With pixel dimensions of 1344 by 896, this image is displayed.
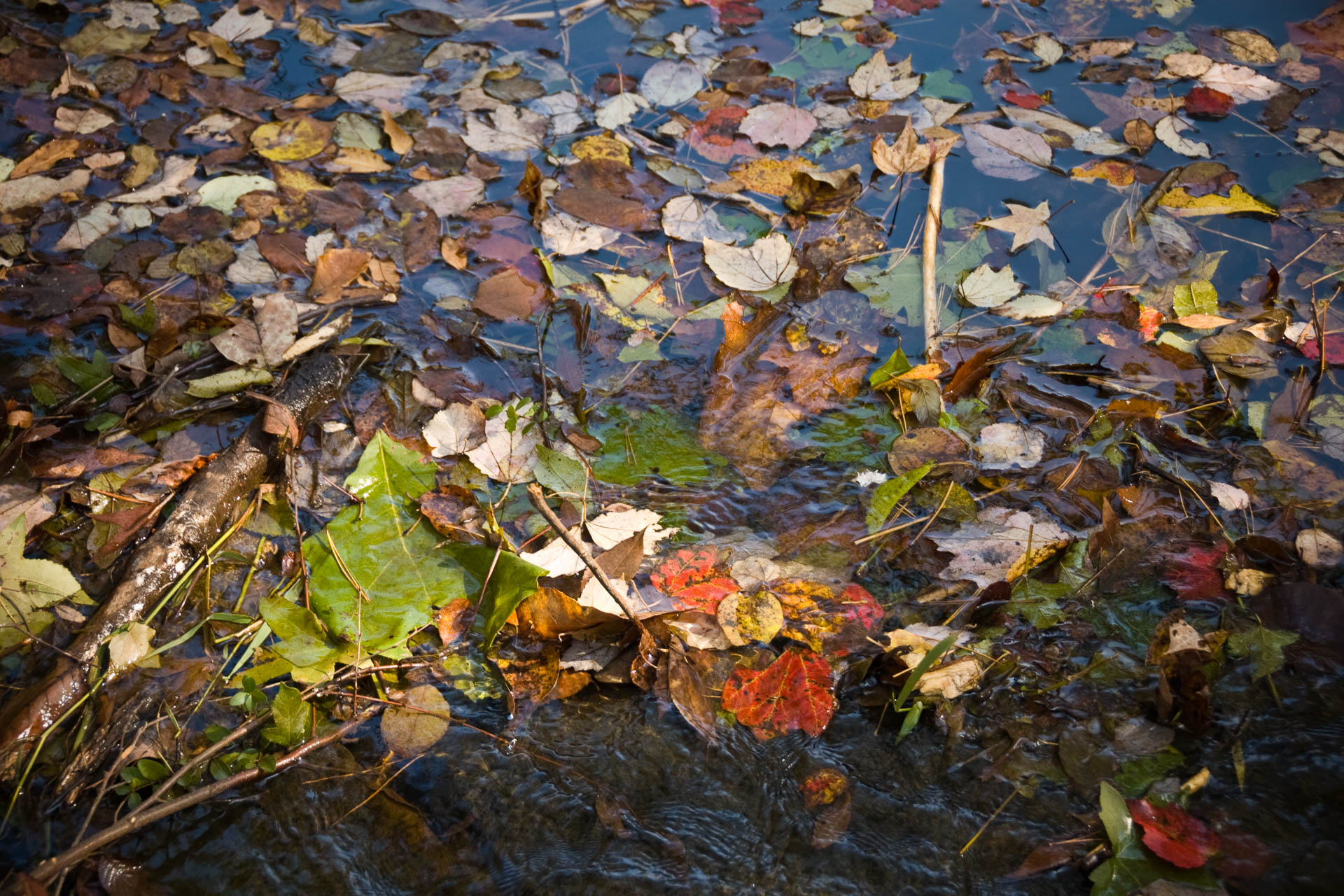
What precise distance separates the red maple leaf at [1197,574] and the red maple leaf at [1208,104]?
2120 millimetres

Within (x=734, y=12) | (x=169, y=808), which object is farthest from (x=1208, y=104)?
(x=169, y=808)

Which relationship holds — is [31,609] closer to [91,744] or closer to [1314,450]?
[91,744]

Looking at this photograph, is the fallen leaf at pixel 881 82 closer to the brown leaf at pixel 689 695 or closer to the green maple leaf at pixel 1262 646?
the green maple leaf at pixel 1262 646

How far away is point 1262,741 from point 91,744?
233 cm

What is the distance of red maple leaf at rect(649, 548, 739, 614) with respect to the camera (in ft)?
5.83

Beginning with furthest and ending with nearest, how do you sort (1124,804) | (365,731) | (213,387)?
(213,387) → (365,731) → (1124,804)

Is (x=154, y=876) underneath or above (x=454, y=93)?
underneath

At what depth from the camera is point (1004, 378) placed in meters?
2.25

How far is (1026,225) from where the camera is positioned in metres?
2.60

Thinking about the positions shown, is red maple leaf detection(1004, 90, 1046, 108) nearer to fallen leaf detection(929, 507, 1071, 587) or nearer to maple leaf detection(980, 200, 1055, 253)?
maple leaf detection(980, 200, 1055, 253)

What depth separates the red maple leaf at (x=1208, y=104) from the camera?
3.00m

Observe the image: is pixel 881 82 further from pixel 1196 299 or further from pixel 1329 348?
pixel 1329 348

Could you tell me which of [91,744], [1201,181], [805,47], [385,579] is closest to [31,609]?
[91,744]

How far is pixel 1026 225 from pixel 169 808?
2.84m
